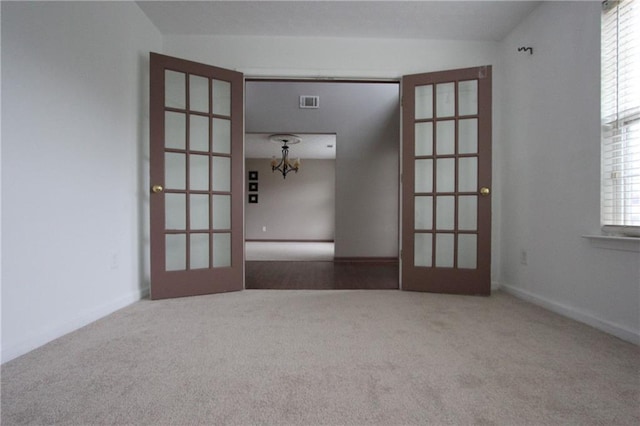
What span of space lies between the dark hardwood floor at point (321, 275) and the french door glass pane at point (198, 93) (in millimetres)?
1754

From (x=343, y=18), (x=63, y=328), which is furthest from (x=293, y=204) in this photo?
(x=63, y=328)

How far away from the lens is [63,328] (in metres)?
1.88

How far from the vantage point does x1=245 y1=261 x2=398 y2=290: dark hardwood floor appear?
3.32 m

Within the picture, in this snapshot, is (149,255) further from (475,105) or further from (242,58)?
(475,105)

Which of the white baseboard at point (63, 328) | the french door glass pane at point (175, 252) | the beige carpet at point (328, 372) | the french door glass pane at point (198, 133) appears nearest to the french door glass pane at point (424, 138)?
the beige carpet at point (328, 372)

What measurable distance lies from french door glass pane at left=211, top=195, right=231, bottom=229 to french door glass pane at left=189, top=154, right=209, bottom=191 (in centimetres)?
15

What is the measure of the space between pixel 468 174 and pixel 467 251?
0.70 metres

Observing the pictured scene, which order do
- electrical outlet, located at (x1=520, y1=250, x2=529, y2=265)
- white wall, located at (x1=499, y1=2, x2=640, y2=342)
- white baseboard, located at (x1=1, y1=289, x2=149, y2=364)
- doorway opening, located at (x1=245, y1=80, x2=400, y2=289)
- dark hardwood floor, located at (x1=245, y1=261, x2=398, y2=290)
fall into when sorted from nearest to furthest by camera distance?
1. white baseboard, located at (x1=1, y1=289, x2=149, y2=364)
2. white wall, located at (x1=499, y1=2, x2=640, y2=342)
3. electrical outlet, located at (x1=520, y1=250, x2=529, y2=265)
4. dark hardwood floor, located at (x1=245, y1=261, x2=398, y2=290)
5. doorway opening, located at (x1=245, y1=80, x2=400, y2=289)

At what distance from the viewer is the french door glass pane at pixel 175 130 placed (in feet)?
9.06

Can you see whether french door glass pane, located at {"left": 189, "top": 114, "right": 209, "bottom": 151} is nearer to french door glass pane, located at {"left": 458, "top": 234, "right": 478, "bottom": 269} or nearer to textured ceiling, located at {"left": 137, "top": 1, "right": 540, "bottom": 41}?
textured ceiling, located at {"left": 137, "top": 1, "right": 540, "bottom": 41}

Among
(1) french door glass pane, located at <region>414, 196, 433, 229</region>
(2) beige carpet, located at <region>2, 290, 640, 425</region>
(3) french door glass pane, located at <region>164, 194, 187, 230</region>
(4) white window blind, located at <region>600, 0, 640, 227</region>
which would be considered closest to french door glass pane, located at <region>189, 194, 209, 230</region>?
(3) french door glass pane, located at <region>164, 194, 187, 230</region>

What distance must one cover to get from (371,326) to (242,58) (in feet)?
8.71

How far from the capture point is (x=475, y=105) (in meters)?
2.92

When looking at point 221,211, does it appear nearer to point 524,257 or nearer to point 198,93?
point 198,93
